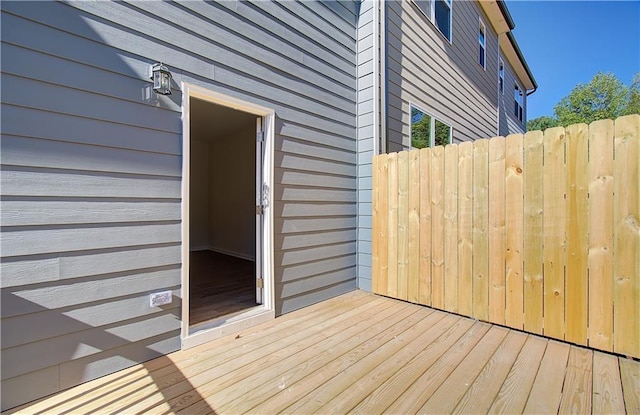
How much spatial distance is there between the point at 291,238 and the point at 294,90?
5.41 ft

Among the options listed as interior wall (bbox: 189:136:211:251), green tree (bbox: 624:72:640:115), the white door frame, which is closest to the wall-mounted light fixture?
the white door frame

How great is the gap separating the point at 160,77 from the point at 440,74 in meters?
5.09

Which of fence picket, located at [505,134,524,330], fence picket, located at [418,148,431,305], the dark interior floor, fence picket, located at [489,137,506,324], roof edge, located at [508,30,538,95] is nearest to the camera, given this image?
fence picket, located at [505,134,524,330]

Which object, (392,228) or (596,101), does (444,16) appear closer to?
(392,228)

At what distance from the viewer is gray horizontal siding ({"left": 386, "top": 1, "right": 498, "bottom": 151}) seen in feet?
14.8

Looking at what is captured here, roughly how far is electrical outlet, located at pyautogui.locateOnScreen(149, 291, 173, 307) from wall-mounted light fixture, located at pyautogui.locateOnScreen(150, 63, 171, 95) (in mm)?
1547

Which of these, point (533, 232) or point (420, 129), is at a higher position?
point (420, 129)

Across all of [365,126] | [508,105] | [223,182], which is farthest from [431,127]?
[508,105]

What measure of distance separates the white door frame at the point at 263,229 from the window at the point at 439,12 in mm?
3912

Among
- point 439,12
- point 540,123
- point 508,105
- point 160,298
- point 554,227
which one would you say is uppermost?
point 540,123

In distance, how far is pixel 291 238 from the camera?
10.8 feet

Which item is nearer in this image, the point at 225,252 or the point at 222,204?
the point at 225,252

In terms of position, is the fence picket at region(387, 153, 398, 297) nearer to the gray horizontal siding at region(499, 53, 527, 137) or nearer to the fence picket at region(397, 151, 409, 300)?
the fence picket at region(397, 151, 409, 300)

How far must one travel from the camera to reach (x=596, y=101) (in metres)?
18.0
